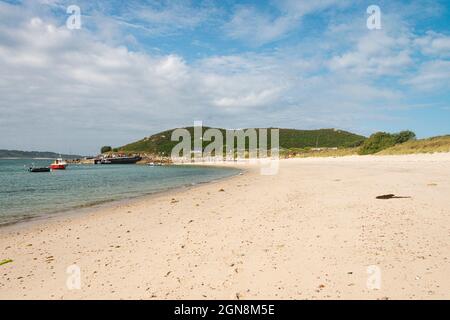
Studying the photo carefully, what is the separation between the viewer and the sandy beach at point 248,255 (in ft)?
15.4

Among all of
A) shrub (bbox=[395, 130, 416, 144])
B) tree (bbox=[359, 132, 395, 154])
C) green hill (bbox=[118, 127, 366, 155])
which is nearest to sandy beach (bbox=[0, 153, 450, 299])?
tree (bbox=[359, 132, 395, 154])

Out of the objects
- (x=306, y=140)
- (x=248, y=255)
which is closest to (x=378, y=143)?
(x=248, y=255)

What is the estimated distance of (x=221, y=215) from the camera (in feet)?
36.1

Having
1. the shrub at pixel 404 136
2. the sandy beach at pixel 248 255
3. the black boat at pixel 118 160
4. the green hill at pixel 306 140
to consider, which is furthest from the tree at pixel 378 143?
the black boat at pixel 118 160

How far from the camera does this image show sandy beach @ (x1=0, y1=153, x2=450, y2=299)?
4.68 m


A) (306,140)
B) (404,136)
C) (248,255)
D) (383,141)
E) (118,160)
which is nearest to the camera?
(248,255)

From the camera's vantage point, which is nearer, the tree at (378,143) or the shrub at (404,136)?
the tree at (378,143)

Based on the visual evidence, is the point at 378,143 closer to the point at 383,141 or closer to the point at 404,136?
the point at 383,141

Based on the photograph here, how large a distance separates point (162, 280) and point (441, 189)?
1308 cm

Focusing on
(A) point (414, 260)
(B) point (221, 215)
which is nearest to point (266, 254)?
(A) point (414, 260)

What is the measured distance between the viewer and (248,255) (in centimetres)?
620

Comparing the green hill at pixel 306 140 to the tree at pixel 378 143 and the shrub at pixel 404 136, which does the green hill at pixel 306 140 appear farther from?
the tree at pixel 378 143
